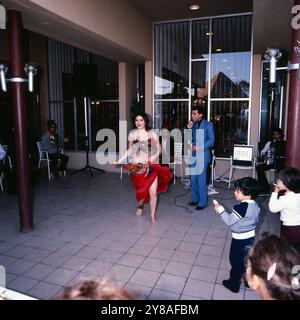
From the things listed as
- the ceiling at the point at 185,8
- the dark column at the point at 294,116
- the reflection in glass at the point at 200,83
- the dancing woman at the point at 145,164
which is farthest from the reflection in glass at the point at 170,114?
the dark column at the point at 294,116

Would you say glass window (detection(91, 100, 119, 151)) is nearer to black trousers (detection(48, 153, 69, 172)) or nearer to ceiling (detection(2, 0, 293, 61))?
black trousers (detection(48, 153, 69, 172))

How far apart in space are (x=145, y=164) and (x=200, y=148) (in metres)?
1.01

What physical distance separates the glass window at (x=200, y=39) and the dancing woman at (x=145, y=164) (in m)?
3.46

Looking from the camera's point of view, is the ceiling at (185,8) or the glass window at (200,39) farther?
the glass window at (200,39)

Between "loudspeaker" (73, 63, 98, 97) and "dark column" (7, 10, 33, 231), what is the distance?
3.48 meters

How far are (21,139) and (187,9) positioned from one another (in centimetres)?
450

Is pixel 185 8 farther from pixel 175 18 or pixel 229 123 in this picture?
pixel 229 123

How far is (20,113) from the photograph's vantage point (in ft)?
12.3

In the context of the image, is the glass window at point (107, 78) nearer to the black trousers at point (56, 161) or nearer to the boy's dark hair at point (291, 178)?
the black trousers at point (56, 161)

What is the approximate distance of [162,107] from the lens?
7.49m

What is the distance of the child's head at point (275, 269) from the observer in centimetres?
105

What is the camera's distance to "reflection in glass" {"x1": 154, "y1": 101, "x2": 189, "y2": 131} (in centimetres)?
734

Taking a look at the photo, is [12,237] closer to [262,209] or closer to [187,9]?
[262,209]
